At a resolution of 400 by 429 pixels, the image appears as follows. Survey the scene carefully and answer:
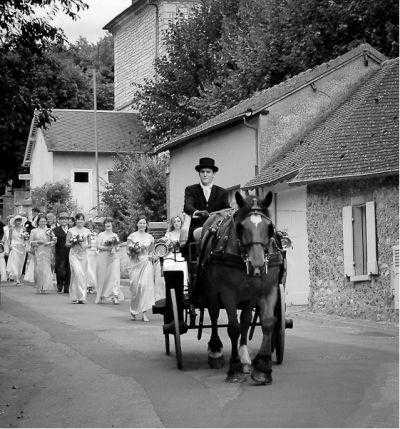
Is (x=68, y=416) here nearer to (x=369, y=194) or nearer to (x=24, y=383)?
(x=24, y=383)

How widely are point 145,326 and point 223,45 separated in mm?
30343

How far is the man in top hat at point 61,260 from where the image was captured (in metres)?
30.2

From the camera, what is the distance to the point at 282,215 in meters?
29.1

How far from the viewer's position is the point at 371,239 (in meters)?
23.7

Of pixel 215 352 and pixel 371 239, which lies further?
pixel 371 239

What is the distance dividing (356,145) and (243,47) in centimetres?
2129

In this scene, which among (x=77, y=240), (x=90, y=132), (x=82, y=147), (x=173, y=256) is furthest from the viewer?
(x=90, y=132)

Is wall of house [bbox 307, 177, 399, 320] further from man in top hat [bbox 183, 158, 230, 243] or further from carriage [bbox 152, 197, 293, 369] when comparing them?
man in top hat [bbox 183, 158, 230, 243]

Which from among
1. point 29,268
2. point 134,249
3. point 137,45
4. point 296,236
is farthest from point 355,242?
point 137,45

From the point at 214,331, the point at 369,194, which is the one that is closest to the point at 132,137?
the point at 369,194

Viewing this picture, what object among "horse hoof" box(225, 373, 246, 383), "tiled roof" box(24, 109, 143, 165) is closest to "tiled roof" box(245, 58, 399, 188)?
"horse hoof" box(225, 373, 246, 383)

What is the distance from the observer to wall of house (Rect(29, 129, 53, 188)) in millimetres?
64875

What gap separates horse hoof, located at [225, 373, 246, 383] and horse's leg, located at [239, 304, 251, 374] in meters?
0.15

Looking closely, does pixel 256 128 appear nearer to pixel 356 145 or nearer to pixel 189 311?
pixel 356 145
